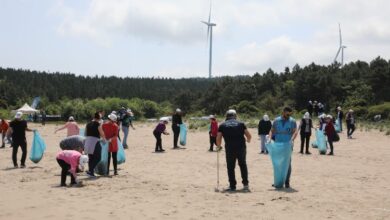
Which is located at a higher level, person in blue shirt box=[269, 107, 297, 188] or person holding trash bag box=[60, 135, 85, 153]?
person in blue shirt box=[269, 107, 297, 188]

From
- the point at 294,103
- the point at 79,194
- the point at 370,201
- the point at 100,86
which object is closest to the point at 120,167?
the point at 79,194

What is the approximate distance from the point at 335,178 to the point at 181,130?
11.4 metres

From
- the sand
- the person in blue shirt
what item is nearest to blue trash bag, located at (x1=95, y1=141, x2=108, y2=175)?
the sand

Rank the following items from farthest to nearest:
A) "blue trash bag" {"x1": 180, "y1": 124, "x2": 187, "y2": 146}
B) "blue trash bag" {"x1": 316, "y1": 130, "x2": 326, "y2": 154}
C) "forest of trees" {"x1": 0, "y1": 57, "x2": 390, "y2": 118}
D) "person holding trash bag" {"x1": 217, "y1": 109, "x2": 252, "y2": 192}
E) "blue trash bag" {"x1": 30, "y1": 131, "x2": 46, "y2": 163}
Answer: "forest of trees" {"x1": 0, "y1": 57, "x2": 390, "y2": 118}
"blue trash bag" {"x1": 180, "y1": 124, "x2": 187, "y2": 146}
"blue trash bag" {"x1": 316, "y1": 130, "x2": 326, "y2": 154}
"blue trash bag" {"x1": 30, "y1": 131, "x2": 46, "y2": 163}
"person holding trash bag" {"x1": 217, "y1": 109, "x2": 252, "y2": 192}

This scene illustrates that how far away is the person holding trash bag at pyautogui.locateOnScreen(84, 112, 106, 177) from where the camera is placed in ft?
42.5

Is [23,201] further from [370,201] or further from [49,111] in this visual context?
[49,111]

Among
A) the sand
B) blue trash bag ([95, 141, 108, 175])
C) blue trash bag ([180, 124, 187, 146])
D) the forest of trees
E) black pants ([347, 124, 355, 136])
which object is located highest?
the forest of trees

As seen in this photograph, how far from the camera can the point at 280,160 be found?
37.4 ft

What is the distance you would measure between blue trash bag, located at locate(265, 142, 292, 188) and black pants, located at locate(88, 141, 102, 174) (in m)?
4.26

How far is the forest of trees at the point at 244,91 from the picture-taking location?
58.6m

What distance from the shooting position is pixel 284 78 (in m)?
81.2

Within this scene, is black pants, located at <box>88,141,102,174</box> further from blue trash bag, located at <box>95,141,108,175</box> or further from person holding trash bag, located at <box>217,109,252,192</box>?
person holding trash bag, located at <box>217,109,252,192</box>

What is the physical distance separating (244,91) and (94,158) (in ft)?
211

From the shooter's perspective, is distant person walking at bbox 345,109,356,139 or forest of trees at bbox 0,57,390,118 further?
forest of trees at bbox 0,57,390,118
